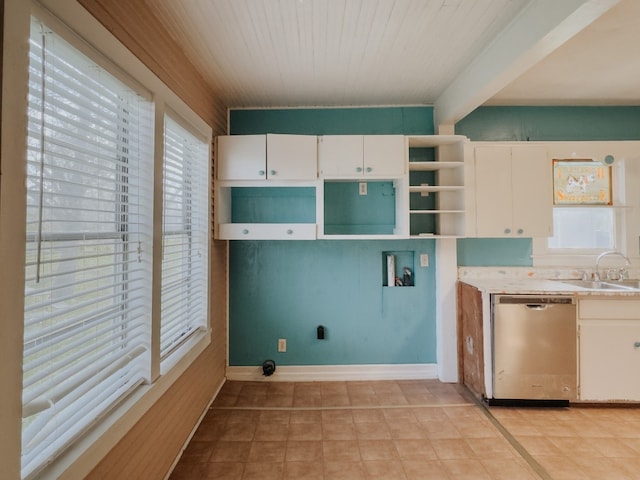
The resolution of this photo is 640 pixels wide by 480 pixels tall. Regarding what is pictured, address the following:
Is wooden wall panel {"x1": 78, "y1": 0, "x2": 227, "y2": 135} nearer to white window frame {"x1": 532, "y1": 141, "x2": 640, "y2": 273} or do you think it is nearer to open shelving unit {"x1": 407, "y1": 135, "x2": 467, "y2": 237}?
open shelving unit {"x1": 407, "y1": 135, "x2": 467, "y2": 237}

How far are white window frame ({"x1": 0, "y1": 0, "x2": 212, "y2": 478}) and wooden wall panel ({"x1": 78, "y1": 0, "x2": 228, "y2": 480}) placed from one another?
0.09 m

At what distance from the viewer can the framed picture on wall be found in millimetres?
3049

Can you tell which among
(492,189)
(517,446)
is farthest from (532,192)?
(517,446)

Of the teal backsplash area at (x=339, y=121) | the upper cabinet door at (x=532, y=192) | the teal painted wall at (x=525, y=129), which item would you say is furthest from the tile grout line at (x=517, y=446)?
the teal backsplash area at (x=339, y=121)

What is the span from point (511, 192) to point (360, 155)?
135 centimetres

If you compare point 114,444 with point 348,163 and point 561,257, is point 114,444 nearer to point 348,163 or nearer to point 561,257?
point 348,163

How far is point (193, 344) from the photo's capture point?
2.20 metres

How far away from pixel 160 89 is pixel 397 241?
226 cm

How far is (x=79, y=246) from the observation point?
1.23m

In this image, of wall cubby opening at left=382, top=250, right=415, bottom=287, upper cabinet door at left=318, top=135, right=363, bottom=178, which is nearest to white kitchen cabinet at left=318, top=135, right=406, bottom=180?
upper cabinet door at left=318, top=135, right=363, bottom=178

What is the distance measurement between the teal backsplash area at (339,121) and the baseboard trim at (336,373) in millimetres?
2229

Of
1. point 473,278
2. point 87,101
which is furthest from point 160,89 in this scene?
point 473,278

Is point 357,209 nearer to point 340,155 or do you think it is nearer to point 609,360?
point 340,155

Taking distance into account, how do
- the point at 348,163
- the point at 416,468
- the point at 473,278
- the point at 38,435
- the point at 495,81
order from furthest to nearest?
1. the point at 473,278
2. the point at 348,163
3. the point at 495,81
4. the point at 416,468
5. the point at 38,435
